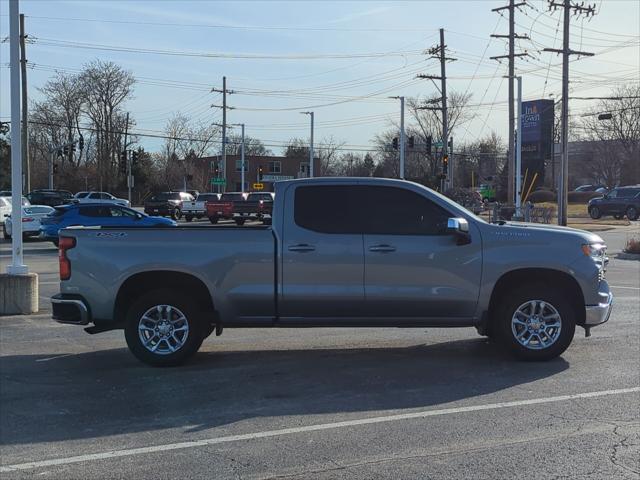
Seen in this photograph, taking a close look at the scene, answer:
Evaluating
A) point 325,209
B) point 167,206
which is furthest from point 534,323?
point 167,206

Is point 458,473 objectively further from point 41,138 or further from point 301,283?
point 41,138

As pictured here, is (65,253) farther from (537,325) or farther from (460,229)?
(537,325)

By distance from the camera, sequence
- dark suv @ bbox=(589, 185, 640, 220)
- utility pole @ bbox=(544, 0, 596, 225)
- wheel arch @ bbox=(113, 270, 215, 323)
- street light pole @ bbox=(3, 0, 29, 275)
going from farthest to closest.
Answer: dark suv @ bbox=(589, 185, 640, 220) → utility pole @ bbox=(544, 0, 596, 225) → street light pole @ bbox=(3, 0, 29, 275) → wheel arch @ bbox=(113, 270, 215, 323)

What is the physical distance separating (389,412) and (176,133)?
307 feet

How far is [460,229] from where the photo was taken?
7.02 metres

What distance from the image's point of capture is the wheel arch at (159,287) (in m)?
7.29

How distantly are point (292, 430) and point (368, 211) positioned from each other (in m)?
2.86

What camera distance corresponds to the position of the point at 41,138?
85.2 meters

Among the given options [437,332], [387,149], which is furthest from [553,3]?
[387,149]

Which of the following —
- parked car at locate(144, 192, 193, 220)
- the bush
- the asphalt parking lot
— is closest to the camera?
the asphalt parking lot

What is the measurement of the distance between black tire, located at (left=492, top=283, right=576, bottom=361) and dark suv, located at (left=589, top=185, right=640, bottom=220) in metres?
41.7

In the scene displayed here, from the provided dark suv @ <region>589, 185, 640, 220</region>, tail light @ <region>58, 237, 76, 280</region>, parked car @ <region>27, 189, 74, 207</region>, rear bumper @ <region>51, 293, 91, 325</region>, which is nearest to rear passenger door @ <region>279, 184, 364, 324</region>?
rear bumper @ <region>51, 293, 91, 325</region>

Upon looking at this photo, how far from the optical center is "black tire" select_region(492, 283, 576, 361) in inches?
289

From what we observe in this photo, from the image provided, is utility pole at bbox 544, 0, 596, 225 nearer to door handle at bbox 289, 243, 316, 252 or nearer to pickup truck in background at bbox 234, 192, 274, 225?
pickup truck in background at bbox 234, 192, 274, 225
